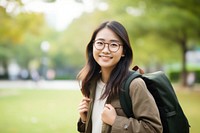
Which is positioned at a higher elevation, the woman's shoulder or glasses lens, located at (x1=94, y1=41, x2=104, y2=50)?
glasses lens, located at (x1=94, y1=41, x2=104, y2=50)

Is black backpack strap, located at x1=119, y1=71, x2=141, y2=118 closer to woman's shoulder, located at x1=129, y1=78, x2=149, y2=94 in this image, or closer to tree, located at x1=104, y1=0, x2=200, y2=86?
woman's shoulder, located at x1=129, y1=78, x2=149, y2=94

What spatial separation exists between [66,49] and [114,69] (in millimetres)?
28635

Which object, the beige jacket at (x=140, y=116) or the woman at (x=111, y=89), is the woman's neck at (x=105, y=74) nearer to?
the woman at (x=111, y=89)

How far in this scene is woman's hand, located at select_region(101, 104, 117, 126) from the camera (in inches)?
63.7

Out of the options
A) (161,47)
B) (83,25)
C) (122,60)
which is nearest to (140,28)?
(161,47)

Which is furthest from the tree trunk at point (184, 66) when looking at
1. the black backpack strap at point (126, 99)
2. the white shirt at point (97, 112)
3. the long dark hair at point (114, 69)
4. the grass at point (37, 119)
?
the black backpack strap at point (126, 99)

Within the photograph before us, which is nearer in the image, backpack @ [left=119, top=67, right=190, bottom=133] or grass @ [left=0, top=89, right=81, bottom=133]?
backpack @ [left=119, top=67, right=190, bottom=133]

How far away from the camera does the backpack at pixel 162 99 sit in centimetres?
162

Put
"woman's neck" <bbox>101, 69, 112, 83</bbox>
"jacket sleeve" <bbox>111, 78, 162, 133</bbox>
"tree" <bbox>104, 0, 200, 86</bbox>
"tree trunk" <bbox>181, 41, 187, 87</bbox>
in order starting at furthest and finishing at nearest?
"tree trunk" <bbox>181, 41, 187, 87</bbox>, "tree" <bbox>104, 0, 200, 86</bbox>, "woman's neck" <bbox>101, 69, 112, 83</bbox>, "jacket sleeve" <bbox>111, 78, 162, 133</bbox>

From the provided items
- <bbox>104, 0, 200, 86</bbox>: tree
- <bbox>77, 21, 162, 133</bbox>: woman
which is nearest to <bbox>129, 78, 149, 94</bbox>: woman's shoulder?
<bbox>77, 21, 162, 133</bbox>: woman

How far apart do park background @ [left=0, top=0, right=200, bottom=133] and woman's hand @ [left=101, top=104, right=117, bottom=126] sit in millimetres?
1584

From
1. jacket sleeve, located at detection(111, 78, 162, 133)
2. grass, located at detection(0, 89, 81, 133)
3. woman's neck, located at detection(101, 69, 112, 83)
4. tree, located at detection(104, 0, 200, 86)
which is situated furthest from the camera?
tree, located at detection(104, 0, 200, 86)

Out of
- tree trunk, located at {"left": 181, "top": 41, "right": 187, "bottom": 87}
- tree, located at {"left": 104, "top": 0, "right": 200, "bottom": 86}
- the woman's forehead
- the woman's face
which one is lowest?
tree trunk, located at {"left": 181, "top": 41, "right": 187, "bottom": 87}

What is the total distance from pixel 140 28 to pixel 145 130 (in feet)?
49.2
